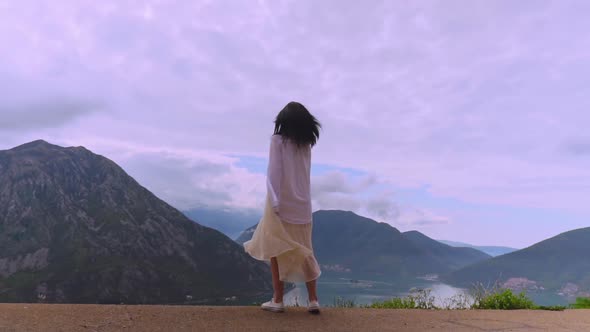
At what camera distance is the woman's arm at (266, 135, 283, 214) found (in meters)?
5.63

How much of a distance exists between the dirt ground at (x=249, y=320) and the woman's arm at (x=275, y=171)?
1.35 m

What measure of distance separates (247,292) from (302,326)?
176142mm

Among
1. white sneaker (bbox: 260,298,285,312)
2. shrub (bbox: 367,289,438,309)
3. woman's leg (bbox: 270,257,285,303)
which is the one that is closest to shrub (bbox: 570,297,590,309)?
shrub (bbox: 367,289,438,309)

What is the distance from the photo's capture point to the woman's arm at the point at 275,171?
5.63 meters

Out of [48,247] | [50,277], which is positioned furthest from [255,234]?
[48,247]

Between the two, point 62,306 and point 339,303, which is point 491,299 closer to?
point 339,303

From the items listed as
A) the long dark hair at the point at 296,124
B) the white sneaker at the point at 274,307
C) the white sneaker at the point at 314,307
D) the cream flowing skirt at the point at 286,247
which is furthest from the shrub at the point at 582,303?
the long dark hair at the point at 296,124

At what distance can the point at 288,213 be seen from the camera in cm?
582

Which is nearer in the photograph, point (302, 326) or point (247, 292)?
point (302, 326)

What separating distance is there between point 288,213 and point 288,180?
1.34 feet

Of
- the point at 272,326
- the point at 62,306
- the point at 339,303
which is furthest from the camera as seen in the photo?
the point at 339,303

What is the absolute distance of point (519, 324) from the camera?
6133 millimetres

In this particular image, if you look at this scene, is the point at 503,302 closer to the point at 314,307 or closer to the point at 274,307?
the point at 314,307

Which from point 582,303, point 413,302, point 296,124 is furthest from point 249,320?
point 582,303
